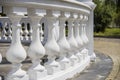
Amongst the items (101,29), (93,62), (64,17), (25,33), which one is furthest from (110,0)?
(64,17)

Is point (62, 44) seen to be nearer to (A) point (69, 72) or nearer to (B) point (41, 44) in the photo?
(A) point (69, 72)

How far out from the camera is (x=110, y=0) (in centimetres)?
4016

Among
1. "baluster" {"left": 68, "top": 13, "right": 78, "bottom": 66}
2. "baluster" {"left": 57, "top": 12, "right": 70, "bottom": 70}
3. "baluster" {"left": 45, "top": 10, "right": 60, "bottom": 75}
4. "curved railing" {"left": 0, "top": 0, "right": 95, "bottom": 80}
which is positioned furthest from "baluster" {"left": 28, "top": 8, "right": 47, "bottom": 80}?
"baluster" {"left": 68, "top": 13, "right": 78, "bottom": 66}

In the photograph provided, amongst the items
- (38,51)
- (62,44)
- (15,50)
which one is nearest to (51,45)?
(38,51)

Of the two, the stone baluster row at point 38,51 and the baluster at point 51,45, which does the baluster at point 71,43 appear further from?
the baluster at point 51,45

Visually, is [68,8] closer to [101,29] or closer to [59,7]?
[59,7]

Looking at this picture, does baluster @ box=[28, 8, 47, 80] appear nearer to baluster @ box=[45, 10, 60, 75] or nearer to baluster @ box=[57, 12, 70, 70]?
baluster @ box=[45, 10, 60, 75]

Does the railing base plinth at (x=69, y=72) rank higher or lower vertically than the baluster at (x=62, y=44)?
lower

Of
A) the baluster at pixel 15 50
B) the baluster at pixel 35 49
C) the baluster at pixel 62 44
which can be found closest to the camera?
the baluster at pixel 15 50

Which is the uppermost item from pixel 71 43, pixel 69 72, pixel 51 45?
pixel 51 45

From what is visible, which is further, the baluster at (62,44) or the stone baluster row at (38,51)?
the baluster at (62,44)

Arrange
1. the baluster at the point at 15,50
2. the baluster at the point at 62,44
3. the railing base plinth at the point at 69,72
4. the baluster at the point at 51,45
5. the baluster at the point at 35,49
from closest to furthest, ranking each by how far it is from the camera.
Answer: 1. the baluster at the point at 15,50
2. the baluster at the point at 35,49
3. the baluster at the point at 51,45
4. the railing base plinth at the point at 69,72
5. the baluster at the point at 62,44

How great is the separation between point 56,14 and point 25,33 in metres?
7.73

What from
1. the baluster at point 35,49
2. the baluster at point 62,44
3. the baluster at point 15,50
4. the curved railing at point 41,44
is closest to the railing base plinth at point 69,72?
the curved railing at point 41,44
